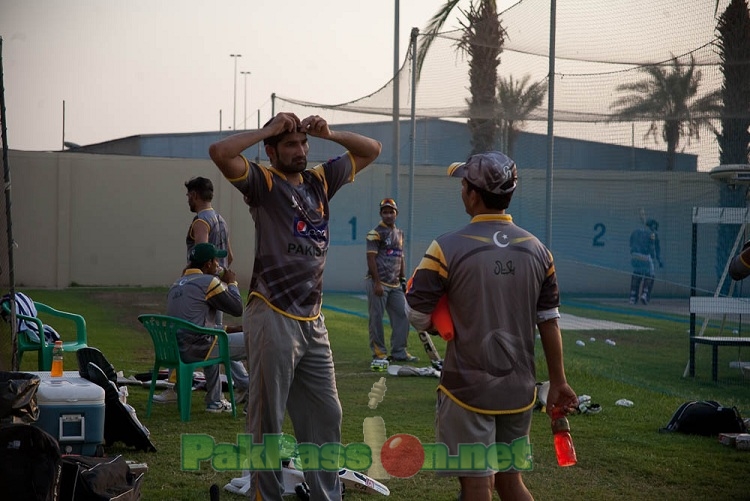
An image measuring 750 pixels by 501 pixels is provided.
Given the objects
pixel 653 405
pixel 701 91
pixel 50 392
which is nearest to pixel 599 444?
pixel 653 405

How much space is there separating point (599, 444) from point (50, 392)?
436 cm

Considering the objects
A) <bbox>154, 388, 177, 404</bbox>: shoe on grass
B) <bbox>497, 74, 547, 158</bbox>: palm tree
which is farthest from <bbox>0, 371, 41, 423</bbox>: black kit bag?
<bbox>497, 74, 547, 158</bbox>: palm tree

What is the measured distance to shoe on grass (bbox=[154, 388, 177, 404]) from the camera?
9445mm

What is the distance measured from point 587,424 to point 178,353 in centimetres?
376

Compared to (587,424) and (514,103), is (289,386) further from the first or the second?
(514,103)

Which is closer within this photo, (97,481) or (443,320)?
(443,320)

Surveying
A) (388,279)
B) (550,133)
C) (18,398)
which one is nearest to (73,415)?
(18,398)

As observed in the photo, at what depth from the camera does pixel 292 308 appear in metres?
5.00

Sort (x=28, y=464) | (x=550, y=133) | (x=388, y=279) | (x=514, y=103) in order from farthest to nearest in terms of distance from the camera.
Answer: (x=388, y=279)
(x=514, y=103)
(x=550, y=133)
(x=28, y=464)

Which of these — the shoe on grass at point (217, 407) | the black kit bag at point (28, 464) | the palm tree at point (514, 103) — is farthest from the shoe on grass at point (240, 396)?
the palm tree at point (514, 103)

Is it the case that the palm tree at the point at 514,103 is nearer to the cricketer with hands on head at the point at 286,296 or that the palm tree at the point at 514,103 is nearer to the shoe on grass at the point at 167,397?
the shoe on grass at the point at 167,397

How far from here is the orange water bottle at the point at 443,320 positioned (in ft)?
13.8

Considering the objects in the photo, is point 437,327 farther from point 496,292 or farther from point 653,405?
point 653,405

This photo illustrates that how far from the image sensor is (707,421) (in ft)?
27.3
